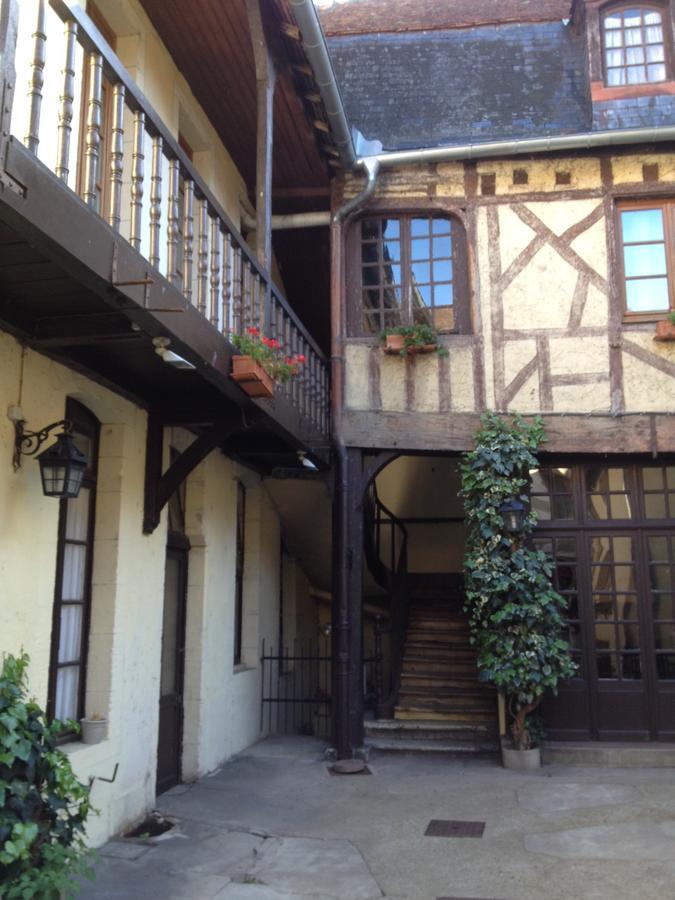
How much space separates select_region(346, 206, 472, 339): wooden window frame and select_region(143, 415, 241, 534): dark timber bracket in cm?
288

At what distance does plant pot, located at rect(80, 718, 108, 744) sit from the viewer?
16.9 feet

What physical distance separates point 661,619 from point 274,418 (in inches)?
169

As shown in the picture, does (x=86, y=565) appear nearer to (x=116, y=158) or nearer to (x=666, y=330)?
(x=116, y=158)

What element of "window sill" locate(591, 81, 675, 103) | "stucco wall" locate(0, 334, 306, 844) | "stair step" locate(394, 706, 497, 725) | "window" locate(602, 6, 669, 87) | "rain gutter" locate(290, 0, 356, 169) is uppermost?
"window" locate(602, 6, 669, 87)

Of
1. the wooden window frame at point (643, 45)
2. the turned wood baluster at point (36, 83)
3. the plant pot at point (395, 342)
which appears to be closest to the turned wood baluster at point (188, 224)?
the turned wood baluster at point (36, 83)

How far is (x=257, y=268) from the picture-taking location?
5.97m

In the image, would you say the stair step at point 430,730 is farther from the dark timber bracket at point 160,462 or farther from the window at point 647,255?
the window at point 647,255

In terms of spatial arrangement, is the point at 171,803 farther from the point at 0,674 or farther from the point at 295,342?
the point at 295,342

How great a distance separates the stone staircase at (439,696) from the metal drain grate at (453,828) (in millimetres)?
2071

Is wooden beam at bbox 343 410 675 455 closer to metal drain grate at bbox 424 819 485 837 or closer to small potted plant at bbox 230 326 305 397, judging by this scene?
small potted plant at bbox 230 326 305 397

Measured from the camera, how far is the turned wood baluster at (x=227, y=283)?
211 inches

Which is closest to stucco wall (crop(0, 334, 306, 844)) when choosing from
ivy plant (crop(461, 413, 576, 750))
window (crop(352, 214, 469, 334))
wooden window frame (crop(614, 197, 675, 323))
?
window (crop(352, 214, 469, 334))

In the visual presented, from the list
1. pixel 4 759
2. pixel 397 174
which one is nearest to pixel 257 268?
pixel 397 174

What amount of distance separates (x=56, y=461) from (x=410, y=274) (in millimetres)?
4965
